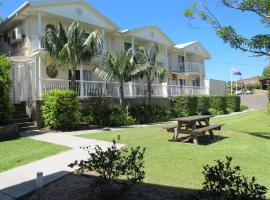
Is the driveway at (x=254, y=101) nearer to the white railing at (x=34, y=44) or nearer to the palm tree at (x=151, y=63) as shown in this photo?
the palm tree at (x=151, y=63)

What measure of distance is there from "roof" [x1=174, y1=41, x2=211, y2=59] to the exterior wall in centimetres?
394

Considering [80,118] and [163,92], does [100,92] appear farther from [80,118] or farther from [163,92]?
[163,92]

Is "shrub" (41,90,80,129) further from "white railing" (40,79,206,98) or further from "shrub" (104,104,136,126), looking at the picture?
"shrub" (104,104,136,126)

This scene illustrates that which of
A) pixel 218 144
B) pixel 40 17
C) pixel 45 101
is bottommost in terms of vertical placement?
pixel 218 144

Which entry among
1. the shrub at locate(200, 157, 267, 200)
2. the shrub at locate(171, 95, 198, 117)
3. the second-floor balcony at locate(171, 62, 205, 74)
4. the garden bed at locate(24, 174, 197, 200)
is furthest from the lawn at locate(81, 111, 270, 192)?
the second-floor balcony at locate(171, 62, 205, 74)

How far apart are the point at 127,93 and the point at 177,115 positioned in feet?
15.3

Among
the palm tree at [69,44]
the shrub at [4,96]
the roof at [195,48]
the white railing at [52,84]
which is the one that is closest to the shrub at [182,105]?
the white railing at [52,84]

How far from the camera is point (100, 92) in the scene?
20.7 metres

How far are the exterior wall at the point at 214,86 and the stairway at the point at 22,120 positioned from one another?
24.1 metres

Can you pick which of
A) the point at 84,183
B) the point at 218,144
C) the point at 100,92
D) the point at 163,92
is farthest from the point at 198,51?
the point at 84,183

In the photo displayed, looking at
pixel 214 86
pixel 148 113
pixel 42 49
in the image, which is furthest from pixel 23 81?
pixel 214 86

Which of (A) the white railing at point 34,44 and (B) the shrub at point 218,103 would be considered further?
(B) the shrub at point 218,103

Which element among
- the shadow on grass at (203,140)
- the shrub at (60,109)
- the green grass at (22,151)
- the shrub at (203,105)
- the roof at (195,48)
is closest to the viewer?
the green grass at (22,151)

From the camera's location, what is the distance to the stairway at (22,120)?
15744mm
